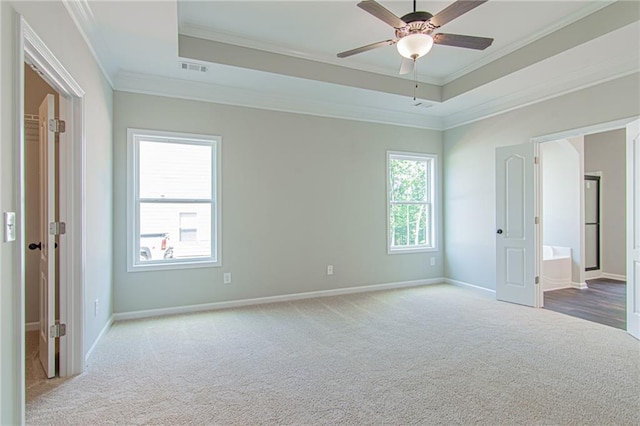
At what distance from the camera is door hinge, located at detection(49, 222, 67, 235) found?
2621 mm

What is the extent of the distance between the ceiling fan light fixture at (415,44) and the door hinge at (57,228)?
302 centimetres

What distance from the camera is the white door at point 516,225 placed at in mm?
4551

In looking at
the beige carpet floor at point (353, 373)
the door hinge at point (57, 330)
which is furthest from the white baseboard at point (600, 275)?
the door hinge at point (57, 330)

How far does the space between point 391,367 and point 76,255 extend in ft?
8.72

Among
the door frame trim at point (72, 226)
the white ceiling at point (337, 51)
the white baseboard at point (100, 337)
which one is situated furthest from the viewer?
the white ceiling at point (337, 51)

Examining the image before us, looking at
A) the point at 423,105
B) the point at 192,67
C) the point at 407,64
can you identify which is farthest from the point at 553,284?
the point at 192,67

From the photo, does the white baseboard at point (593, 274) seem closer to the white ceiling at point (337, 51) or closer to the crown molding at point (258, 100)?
the white ceiling at point (337, 51)

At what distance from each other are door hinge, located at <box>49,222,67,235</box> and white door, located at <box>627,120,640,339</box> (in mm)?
5271

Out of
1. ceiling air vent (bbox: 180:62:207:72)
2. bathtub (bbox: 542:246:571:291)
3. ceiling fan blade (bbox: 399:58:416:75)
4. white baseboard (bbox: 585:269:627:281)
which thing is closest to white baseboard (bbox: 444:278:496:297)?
bathtub (bbox: 542:246:571:291)

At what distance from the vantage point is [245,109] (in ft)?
15.2

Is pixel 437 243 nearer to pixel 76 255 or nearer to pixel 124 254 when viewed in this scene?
pixel 124 254

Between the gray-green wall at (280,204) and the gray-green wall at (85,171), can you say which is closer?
the gray-green wall at (85,171)

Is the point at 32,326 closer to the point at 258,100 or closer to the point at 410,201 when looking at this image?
the point at 258,100

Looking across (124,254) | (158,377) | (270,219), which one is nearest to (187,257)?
(124,254)
